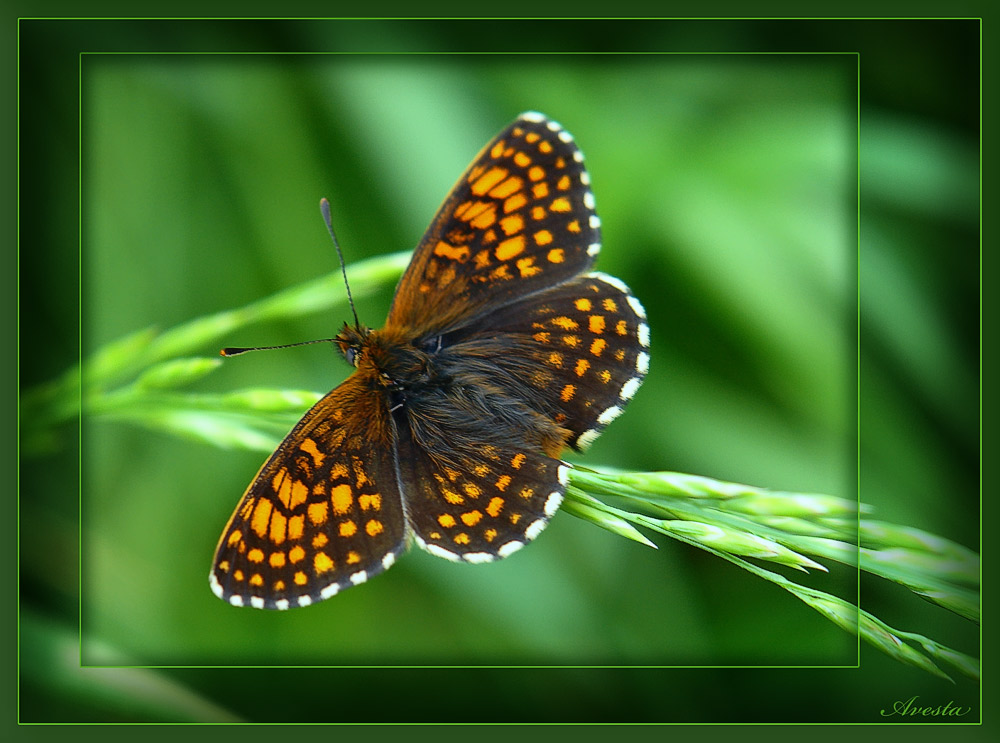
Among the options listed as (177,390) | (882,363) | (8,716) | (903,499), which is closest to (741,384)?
(882,363)

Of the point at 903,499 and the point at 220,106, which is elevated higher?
the point at 220,106

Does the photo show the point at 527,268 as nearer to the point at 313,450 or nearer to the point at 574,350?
the point at 574,350

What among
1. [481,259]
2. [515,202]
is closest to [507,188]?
[515,202]

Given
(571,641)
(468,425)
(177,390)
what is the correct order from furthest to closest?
1. (571,641)
2. (177,390)
3. (468,425)

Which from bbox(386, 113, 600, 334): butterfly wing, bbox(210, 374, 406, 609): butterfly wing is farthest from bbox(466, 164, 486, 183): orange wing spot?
bbox(210, 374, 406, 609): butterfly wing

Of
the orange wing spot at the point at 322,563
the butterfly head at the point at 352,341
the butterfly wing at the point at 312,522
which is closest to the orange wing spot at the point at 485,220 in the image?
the butterfly head at the point at 352,341

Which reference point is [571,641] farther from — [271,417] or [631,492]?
[271,417]
